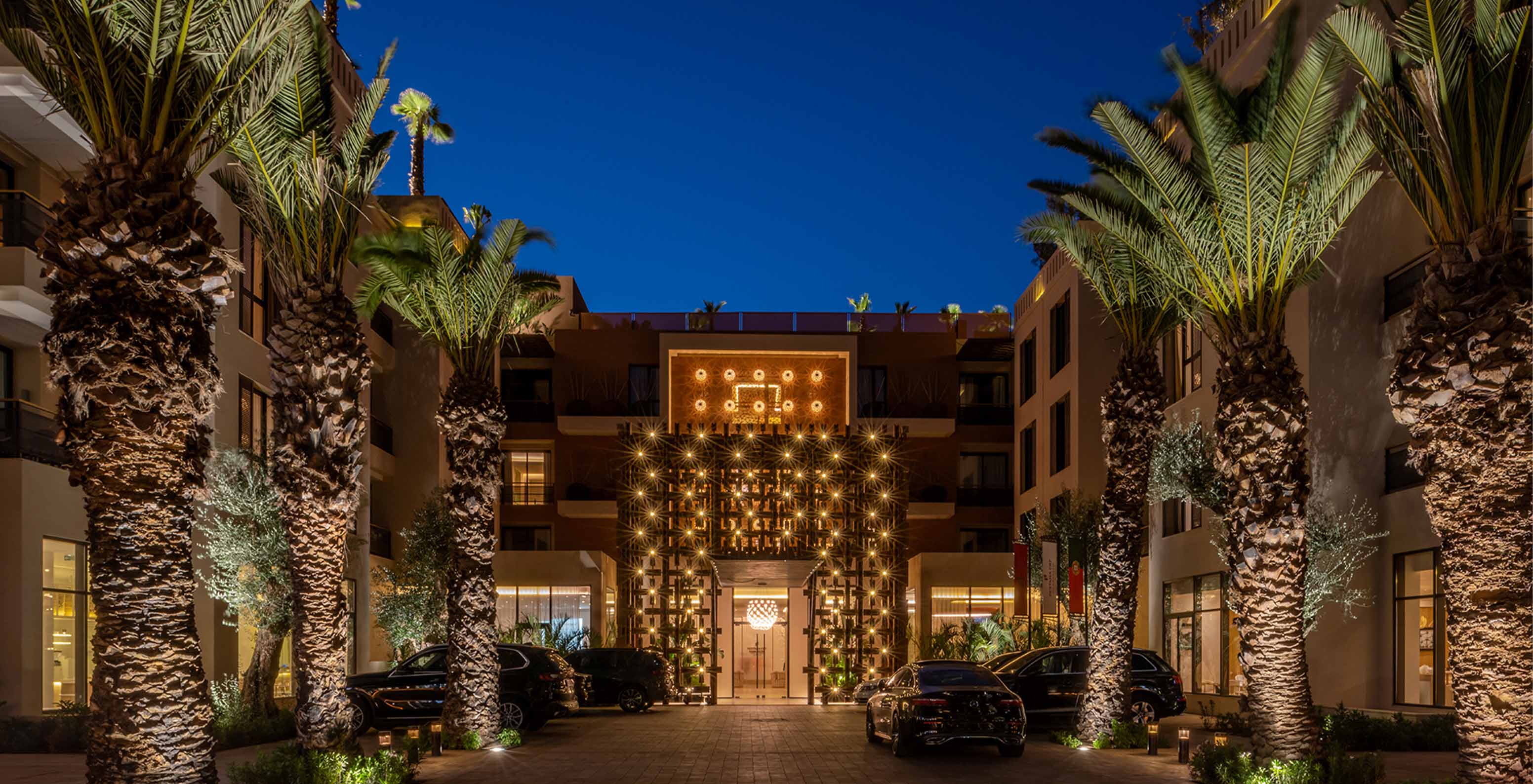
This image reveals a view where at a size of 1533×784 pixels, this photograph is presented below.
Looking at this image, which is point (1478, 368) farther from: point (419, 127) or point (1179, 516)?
point (419, 127)

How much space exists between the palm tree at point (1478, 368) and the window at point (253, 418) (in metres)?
22.6

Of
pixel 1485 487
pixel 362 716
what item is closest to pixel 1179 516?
pixel 362 716

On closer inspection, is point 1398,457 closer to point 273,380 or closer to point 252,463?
point 273,380

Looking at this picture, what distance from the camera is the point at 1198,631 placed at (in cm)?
3216

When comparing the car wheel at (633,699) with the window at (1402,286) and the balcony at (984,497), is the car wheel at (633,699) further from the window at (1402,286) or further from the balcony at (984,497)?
the balcony at (984,497)

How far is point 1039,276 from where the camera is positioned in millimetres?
46406

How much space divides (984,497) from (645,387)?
45.7ft

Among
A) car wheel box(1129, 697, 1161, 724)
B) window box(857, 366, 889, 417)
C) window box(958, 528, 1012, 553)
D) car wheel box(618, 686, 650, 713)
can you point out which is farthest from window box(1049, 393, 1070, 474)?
car wheel box(1129, 697, 1161, 724)

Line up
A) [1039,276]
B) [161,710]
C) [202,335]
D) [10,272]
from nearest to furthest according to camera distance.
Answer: [161,710] < [202,335] < [10,272] < [1039,276]

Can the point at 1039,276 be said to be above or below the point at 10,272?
above

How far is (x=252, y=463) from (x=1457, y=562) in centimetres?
2063

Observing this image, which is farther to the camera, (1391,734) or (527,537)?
(527,537)

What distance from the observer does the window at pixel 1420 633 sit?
23.2 meters

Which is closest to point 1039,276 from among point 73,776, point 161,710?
point 73,776
